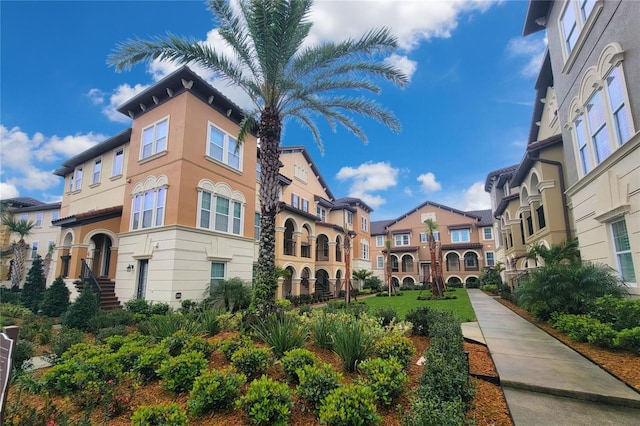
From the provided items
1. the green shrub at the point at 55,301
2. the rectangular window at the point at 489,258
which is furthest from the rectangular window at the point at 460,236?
the green shrub at the point at 55,301

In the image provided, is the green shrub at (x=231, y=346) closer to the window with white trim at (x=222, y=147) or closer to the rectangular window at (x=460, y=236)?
the window with white trim at (x=222, y=147)

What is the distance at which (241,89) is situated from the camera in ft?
33.9

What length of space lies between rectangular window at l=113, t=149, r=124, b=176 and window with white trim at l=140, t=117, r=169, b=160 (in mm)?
2959

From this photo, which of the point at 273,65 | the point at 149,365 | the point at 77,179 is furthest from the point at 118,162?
the point at 149,365

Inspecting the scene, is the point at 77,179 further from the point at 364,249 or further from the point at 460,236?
the point at 460,236

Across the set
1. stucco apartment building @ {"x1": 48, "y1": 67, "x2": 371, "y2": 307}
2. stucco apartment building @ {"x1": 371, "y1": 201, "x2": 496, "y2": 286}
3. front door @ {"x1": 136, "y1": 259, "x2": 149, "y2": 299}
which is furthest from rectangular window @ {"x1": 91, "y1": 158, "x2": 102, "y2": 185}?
stucco apartment building @ {"x1": 371, "y1": 201, "x2": 496, "y2": 286}

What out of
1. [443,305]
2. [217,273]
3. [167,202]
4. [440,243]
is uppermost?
[440,243]

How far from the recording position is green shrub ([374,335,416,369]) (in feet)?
16.6

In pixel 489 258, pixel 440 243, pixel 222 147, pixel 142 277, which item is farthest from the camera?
pixel 440 243

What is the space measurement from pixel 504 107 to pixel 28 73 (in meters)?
20.9

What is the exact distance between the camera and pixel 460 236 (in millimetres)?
39656

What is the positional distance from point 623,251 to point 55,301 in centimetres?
2089

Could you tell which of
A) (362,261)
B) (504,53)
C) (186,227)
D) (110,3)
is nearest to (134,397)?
(186,227)

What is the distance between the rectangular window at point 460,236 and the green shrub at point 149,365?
40.5m
